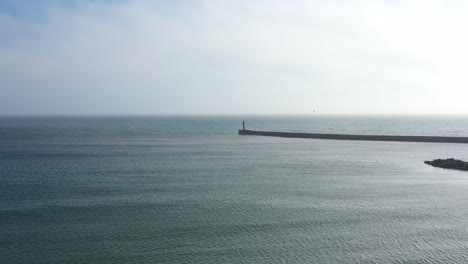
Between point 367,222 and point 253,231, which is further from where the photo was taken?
point 367,222

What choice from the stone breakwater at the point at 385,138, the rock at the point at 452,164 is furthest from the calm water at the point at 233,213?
the stone breakwater at the point at 385,138

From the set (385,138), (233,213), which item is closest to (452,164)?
(233,213)

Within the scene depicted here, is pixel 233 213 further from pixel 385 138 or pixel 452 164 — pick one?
pixel 385 138

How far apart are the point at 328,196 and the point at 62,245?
17.3 meters

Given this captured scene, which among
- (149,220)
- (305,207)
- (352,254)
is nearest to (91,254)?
(149,220)

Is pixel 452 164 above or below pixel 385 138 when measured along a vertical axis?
below

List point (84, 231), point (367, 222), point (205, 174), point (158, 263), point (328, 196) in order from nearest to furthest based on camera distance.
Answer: point (158, 263) → point (84, 231) → point (367, 222) → point (328, 196) → point (205, 174)

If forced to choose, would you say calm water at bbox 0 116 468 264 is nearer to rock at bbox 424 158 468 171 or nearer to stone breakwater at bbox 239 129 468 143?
rock at bbox 424 158 468 171

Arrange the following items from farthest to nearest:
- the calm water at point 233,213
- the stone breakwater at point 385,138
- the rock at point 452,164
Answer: the stone breakwater at point 385,138
the rock at point 452,164
the calm water at point 233,213

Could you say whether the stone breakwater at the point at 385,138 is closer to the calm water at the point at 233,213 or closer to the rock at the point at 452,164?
the calm water at the point at 233,213

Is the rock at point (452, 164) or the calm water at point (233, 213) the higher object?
the rock at point (452, 164)

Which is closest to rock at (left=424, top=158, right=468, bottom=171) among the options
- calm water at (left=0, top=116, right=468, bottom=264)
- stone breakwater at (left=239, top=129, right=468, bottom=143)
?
calm water at (left=0, top=116, right=468, bottom=264)

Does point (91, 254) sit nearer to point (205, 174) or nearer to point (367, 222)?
point (367, 222)

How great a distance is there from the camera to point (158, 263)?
1772cm
